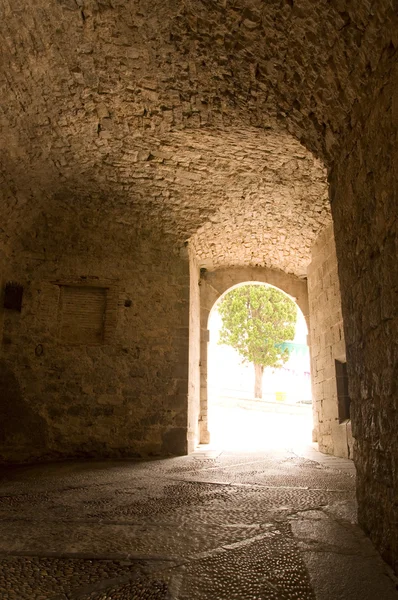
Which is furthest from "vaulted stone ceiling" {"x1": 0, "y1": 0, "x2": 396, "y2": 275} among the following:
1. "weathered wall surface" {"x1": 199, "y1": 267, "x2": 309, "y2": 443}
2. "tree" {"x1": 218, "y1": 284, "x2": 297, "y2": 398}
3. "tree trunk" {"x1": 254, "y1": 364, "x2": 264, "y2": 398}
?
"tree trunk" {"x1": 254, "y1": 364, "x2": 264, "y2": 398}

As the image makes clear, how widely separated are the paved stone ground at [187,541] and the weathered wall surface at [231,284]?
14.6ft

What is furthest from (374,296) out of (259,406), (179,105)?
(259,406)

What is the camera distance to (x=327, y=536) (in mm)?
2029

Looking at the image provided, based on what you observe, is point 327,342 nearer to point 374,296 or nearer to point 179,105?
point 179,105

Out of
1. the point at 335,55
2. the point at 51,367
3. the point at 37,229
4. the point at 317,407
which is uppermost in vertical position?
the point at 37,229

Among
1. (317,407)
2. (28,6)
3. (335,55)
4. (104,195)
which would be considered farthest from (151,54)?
(317,407)

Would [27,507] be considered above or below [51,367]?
below

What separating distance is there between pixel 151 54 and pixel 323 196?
296cm

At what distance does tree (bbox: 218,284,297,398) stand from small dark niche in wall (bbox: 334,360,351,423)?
13.5m

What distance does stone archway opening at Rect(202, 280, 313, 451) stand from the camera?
27.3 ft

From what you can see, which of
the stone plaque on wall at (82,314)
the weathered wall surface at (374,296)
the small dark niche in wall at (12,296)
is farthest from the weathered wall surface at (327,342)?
the small dark niche in wall at (12,296)

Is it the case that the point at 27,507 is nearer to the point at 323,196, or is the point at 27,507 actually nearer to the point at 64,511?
the point at 64,511

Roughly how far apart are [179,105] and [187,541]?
3.44m

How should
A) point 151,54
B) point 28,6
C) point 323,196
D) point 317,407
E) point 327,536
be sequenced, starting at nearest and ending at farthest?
point 327,536 < point 28,6 < point 151,54 < point 323,196 < point 317,407
